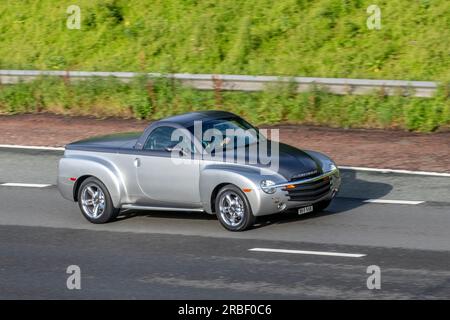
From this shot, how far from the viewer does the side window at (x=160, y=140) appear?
14.1 m

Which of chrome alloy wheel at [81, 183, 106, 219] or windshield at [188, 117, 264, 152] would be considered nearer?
windshield at [188, 117, 264, 152]

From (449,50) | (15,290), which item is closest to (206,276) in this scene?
(15,290)

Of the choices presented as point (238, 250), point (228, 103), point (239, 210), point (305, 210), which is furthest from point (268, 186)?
point (228, 103)

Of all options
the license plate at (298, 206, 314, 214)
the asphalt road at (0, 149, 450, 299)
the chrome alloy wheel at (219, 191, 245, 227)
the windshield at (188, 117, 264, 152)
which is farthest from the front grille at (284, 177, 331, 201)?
the windshield at (188, 117, 264, 152)

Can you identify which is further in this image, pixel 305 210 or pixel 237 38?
pixel 237 38

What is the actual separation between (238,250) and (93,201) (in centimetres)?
320

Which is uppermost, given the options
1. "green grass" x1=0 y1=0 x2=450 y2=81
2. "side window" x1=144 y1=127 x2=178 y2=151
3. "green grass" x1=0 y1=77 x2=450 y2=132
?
"green grass" x1=0 y1=0 x2=450 y2=81

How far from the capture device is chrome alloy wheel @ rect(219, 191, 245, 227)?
43.6 ft

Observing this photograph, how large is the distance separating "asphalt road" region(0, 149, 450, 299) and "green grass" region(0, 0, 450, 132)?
14.0 ft

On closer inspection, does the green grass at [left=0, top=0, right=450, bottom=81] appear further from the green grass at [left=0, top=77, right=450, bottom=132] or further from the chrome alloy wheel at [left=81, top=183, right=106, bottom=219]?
the chrome alloy wheel at [left=81, top=183, right=106, bottom=219]

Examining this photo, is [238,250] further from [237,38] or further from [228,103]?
[237,38]

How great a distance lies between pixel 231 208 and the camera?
13.4m

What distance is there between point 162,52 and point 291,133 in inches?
251

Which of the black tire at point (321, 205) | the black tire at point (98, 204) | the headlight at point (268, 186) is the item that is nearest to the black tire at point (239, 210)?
the headlight at point (268, 186)
